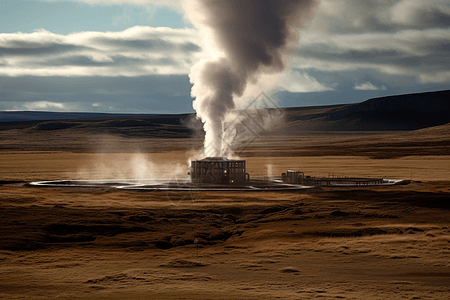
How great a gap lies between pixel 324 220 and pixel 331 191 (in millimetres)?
14284

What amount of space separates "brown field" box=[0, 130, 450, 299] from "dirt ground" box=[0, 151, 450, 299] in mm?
63

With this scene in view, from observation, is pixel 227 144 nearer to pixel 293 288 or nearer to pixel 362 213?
pixel 362 213

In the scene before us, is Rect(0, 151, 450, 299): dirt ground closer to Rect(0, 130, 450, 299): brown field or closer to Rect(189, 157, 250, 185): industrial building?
Rect(0, 130, 450, 299): brown field

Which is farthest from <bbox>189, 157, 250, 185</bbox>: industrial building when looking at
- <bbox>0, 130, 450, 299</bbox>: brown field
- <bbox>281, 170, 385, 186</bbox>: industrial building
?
<bbox>0, 130, 450, 299</bbox>: brown field

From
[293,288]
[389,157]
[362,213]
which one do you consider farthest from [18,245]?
[389,157]

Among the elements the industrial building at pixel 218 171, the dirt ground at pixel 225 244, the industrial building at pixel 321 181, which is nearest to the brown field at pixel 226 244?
the dirt ground at pixel 225 244

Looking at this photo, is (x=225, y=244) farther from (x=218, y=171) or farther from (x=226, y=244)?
(x=218, y=171)

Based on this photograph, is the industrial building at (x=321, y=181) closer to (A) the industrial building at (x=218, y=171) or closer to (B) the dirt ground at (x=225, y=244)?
(A) the industrial building at (x=218, y=171)

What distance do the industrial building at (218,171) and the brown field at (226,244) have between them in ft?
26.3

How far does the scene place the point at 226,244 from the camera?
30797mm

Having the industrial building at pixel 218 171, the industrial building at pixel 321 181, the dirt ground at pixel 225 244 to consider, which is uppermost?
the industrial building at pixel 218 171

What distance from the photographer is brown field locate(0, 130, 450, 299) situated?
21141 mm

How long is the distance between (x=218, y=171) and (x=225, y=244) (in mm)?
26650

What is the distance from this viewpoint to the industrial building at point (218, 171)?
57.0 meters
